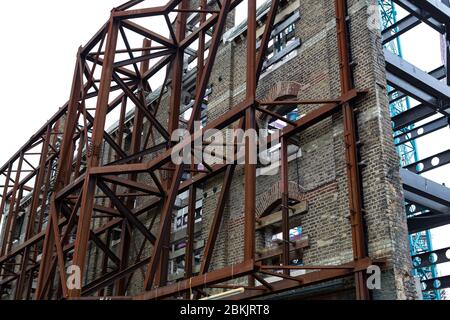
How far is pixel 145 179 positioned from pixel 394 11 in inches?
836

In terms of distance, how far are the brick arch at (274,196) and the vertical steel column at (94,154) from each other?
340 centimetres

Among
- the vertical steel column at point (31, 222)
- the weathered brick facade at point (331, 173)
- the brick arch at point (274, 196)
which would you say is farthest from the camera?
the vertical steel column at point (31, 222)

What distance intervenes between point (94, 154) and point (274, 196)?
12.7 ft

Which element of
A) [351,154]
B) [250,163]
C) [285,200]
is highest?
[351,154]

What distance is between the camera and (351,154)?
9.00 meters

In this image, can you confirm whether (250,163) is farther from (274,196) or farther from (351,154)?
(274,196)

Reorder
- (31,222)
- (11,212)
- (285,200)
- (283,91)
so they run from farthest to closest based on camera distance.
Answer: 1. (11,212)
2. (31,222)
3. (283,91)
4. (285,200)

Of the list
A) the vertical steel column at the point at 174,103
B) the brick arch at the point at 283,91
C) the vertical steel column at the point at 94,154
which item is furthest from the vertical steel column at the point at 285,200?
the vertical steel column at the point at 94,154

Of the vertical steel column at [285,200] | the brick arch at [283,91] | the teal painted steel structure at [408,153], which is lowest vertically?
the vertical steel column at [285,200]

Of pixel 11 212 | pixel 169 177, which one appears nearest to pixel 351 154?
pixel 169 177

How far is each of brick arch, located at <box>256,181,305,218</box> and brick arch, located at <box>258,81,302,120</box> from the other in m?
1.95

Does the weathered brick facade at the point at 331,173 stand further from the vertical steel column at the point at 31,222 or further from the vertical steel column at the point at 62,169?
the vertical steel column at the point at 31,222

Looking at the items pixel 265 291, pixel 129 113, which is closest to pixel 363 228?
pixel 265 291

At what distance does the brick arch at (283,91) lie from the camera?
11141 mm
